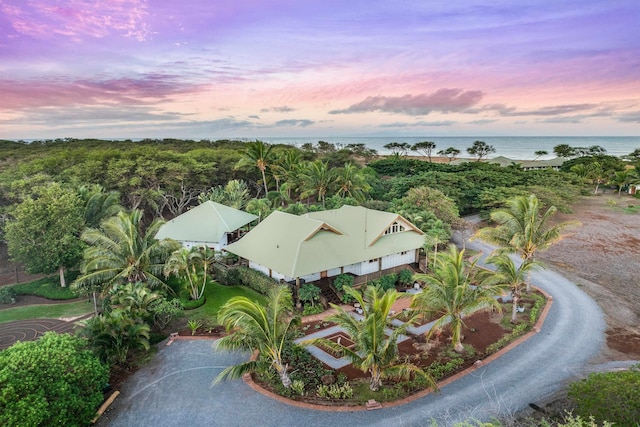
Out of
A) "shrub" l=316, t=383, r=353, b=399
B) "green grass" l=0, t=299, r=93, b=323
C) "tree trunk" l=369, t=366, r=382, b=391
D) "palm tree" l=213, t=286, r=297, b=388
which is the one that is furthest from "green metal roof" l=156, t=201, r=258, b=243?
"tree trunk" l=369, t=366, r=382, b=391

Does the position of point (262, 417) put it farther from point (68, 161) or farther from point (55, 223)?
point (68, 161)

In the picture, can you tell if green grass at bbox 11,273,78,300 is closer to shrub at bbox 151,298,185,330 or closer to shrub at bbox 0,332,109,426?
shrub at bbox 151,298,185,330

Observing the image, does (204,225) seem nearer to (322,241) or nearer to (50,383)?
(322,241)

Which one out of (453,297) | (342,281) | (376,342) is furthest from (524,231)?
(376,342)

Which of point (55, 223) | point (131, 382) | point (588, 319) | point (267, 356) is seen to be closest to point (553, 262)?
point (588, 319)

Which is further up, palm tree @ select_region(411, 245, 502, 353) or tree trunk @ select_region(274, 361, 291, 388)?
palm tree @ select_region(411, 245, 502, 353)

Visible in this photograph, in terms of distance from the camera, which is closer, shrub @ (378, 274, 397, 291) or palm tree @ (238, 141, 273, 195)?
shrub @ (378, 274, 397, 291)

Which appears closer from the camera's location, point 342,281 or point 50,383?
point 50,383

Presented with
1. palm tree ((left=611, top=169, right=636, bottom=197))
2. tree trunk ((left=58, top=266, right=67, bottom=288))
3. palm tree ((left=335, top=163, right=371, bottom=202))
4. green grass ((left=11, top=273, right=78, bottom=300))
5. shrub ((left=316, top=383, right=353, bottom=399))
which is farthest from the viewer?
palm tree ((left=611, top=169, right=636, bottom=197))
